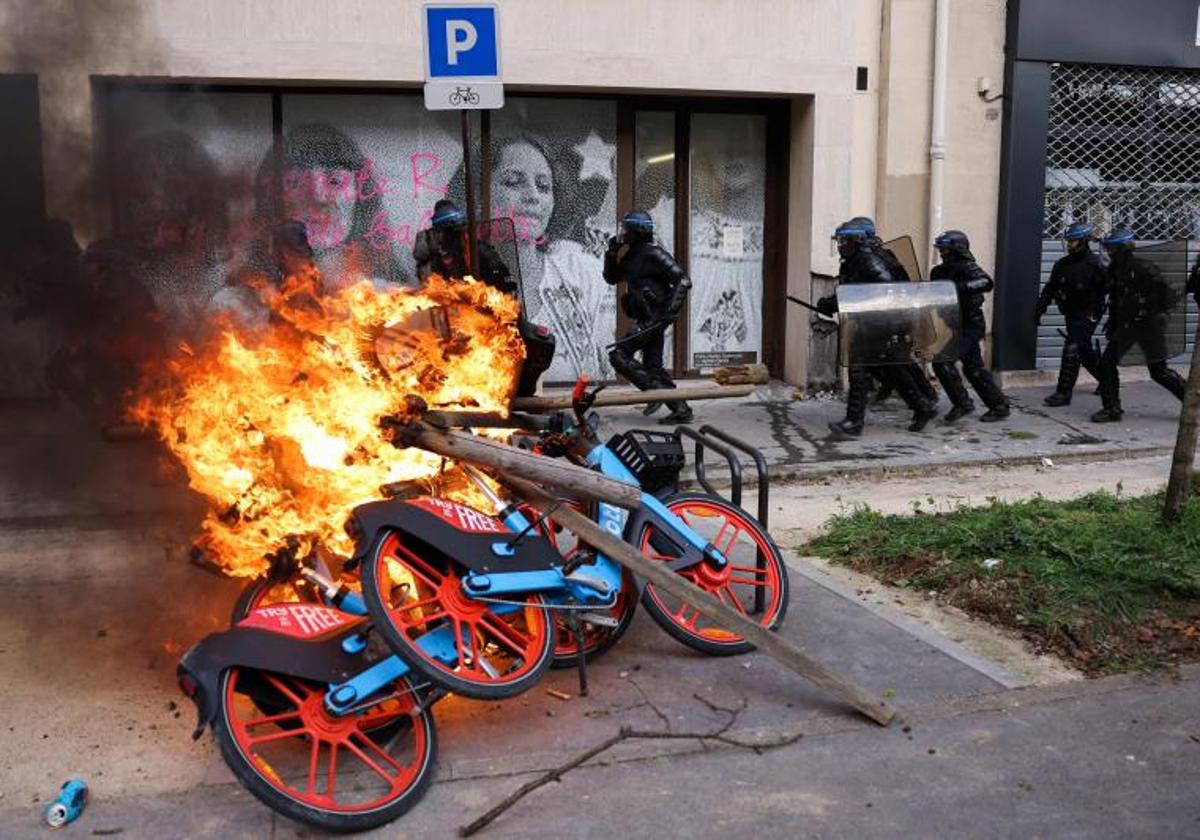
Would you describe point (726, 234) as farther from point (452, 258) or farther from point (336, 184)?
point (336, 184)

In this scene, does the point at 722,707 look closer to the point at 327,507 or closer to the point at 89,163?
the point at 327,507

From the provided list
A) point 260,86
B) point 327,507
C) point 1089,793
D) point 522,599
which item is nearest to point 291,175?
point 260,86

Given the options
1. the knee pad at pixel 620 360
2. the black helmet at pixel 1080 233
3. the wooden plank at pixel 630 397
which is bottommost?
the knee pad at pixel 620 360

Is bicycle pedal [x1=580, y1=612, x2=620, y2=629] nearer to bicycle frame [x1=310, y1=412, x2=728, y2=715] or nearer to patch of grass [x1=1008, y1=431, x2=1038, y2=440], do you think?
bicycle frame [x1=310, y1=412, x2=728, y2=715]

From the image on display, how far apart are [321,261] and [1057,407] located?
23.4 ft

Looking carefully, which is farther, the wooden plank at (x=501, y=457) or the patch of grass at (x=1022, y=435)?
the patch of grass at (x=1022, y=435)

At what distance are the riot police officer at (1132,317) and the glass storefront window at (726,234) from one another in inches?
136

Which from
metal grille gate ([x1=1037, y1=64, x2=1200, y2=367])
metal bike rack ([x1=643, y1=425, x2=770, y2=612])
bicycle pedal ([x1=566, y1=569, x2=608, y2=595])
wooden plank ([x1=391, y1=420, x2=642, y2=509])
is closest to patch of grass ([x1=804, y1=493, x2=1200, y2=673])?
metal bike rack ([x1=643, y1=425, x2=770, y2=612])

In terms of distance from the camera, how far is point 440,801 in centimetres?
359

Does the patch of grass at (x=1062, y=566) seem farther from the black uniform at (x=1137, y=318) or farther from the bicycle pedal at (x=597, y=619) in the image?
the black uniform at (x=1137, y=318)

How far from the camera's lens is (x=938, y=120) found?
37.5ft

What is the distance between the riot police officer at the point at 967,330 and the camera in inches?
399

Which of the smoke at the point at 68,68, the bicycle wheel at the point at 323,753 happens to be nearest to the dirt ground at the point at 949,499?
the bicycle wheel at the point at 323,753

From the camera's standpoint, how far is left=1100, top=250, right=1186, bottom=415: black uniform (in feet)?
32.6
